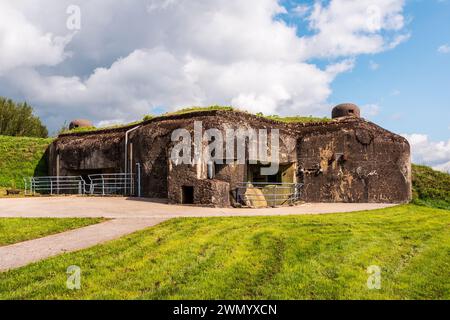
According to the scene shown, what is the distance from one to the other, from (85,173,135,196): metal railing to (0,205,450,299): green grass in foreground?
33.9 ft

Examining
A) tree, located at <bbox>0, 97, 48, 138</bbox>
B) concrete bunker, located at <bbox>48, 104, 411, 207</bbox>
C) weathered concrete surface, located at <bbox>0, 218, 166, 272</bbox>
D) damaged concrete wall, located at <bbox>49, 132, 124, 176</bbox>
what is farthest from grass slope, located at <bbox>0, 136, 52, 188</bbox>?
weathered concrete surface, located at <bbox>0, 218, 166, 272</bbox>

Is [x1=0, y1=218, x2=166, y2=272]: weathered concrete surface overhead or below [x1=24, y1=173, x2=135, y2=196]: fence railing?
below

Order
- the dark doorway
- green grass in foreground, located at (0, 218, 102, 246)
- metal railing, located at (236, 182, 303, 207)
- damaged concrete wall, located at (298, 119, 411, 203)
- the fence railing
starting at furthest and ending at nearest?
the fence railing → damaged concrete wall, located at (298, 119, 411, 203) → metal railing, located at (236, 182, 303, 207) → the dark doorway → green grass in foreground, located at (0, 218, 102, 246)

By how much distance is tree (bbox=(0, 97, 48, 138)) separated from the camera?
39375 millimetres

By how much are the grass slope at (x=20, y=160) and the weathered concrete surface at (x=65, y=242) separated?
17755mm

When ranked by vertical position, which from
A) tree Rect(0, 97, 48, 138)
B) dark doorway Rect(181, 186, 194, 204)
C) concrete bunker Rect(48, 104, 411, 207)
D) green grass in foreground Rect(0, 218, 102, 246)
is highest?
tree Rect(0, 97, 48, 138)

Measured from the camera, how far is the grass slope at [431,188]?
58.3ft

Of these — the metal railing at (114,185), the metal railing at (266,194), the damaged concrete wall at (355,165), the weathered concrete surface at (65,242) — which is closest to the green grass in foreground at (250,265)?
the weathered concrete surface at (65,242)

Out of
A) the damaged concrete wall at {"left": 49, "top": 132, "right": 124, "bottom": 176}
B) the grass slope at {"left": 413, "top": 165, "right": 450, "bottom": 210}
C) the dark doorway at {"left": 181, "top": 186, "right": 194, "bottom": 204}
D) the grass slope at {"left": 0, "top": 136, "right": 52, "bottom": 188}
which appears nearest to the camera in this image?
the dark doorway at {"left": 181, "top": 186, "right": 194, "bottom": 204}

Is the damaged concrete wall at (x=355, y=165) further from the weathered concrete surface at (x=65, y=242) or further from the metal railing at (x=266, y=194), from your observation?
the weathered concrete surface at (x=65, y=242)

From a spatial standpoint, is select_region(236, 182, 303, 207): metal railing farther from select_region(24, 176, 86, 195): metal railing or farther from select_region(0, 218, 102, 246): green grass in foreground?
select_region(24, 176, 86, 195): metal railing

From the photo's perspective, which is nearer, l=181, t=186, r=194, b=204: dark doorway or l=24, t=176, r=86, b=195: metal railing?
l=181, t=186, r=194, b=204: dark doorway

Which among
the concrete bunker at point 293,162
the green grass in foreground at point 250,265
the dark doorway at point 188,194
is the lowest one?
the green grass in foreground at point 250,265
